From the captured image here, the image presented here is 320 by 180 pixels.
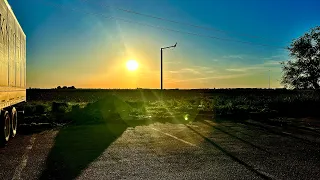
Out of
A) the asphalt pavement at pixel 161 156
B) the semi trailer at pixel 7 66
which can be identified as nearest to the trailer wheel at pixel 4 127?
the semi trailer at pixel 7 66

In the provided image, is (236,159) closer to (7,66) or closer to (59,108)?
(7,66)

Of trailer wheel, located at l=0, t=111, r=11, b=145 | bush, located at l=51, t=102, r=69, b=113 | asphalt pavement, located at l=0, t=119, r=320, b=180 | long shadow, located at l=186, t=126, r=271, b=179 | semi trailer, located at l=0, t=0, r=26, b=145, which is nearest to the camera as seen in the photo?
long shadow, located at l=186, t=126, r=271, b=179

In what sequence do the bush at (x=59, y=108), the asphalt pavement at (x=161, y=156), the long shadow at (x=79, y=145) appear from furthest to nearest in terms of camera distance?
the bush at (x=59, y=108) < the long shadow at (x=79, y=145) < the asphalt pavement at (x=161, y=156)

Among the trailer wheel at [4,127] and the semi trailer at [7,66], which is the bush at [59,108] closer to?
the semi trailer at [7,66]

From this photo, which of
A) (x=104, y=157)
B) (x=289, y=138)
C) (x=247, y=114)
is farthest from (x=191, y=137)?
(x=247, y=114)

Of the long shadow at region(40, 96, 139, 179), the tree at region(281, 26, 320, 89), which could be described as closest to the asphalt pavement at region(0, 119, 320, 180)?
the long shadow at region(40, 96, 139, 179)

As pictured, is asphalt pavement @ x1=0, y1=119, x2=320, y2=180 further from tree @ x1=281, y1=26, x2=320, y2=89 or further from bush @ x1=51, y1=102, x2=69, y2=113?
tree @ x1=281, y1=26, x2=320, y2=89

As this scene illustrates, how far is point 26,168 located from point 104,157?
2.07 meters

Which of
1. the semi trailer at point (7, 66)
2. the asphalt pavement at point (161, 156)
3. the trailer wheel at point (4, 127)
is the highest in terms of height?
the semi trailer at point (7, 66)

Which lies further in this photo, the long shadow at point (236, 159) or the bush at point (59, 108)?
the bush at point (59, 108)

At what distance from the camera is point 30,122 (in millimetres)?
17828

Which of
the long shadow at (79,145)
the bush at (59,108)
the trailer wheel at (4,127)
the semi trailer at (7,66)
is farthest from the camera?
the bush at (59,108)

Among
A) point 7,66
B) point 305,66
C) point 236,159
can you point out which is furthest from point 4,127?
point 305,66

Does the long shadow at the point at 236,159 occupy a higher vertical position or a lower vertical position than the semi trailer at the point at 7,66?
lower
